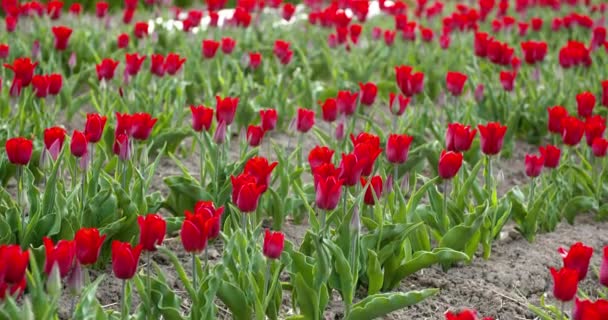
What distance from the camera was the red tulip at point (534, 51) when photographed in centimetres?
517

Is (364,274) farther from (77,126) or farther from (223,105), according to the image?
(77,126)

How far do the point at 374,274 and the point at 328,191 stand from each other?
442mm

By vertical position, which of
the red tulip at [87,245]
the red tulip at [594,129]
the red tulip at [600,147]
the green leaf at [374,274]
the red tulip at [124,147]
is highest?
the red tulip at [87,245]

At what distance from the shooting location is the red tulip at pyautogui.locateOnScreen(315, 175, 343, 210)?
2.61 m

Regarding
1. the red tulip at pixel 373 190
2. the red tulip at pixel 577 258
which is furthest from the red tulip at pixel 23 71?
the red tulip at pixel 577 258

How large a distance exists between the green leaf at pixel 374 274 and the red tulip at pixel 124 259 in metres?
0.92

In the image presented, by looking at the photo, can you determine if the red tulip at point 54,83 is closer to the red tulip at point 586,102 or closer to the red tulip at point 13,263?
the red tulip at point 13,263

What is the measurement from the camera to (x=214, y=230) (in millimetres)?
2398

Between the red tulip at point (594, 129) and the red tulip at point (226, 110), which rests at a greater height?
the red tulip at point (226, 110)

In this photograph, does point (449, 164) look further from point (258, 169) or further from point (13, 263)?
point (13, 263)

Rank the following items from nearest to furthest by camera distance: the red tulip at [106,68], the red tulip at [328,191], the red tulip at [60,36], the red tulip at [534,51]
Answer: the red tulip at [328,191] < the red tulip at [106,68] < the red tulip at [60,36] < the red tulip at [534,51]

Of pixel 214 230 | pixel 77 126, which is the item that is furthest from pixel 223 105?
pixel 77 126

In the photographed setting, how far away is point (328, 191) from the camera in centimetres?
262

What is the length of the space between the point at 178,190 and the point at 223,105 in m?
0.36
